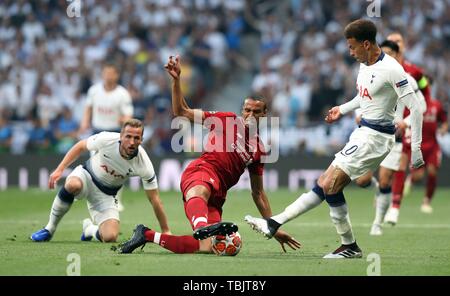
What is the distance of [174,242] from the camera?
959 centimetres

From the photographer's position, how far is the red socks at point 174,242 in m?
9.44

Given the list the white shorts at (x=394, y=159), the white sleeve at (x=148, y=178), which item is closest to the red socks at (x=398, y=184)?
the white shorts at (x=394, y=159)

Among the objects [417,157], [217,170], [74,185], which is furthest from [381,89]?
[74,185]

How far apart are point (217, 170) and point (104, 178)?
1.89 meters

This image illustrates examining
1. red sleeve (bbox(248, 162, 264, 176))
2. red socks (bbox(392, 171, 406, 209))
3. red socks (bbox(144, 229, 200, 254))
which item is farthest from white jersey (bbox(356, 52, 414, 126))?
red socks (bbox(392, 171, 406, 209))

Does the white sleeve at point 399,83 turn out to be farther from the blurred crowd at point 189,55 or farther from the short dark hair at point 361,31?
the blurred crowd at point 189,55

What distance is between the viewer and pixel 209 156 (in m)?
10.1

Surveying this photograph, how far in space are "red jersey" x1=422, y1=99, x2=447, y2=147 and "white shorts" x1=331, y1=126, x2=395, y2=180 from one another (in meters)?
7.02

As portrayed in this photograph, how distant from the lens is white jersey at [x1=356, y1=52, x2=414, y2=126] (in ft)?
30.6

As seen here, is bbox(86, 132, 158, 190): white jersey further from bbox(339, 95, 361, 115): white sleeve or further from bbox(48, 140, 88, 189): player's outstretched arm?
bbox(339, 95, 361, 115): white sleeve

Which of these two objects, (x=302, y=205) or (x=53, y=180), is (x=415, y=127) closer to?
(x=302, y=205)

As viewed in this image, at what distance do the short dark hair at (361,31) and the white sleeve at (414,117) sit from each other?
2.23 feet
